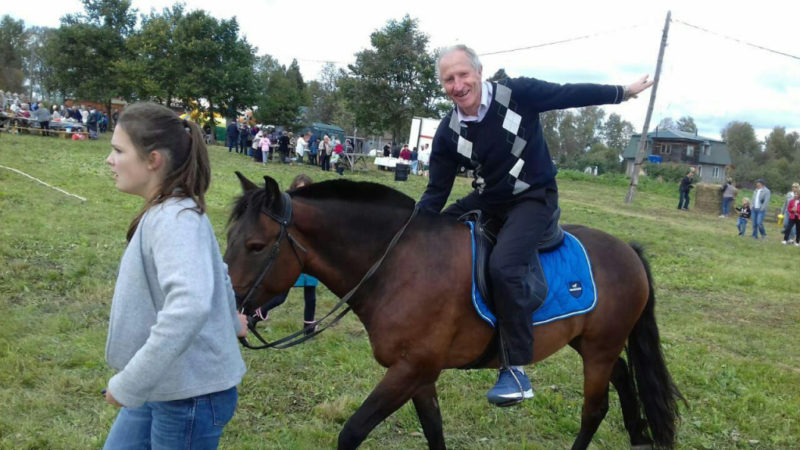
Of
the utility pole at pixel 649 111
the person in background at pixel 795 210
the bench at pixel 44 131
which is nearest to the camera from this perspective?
the person in background at pixel 795 210

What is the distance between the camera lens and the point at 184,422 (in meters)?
1.91

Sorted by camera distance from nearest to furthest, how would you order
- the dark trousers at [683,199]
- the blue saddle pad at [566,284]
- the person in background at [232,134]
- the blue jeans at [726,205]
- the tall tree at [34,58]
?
the blue saddle pad at [566,284]
the blue jeans at [726,205]
the dark trousers at [683,199]
the person in background at [232,134]
the tall tree at [34,58]

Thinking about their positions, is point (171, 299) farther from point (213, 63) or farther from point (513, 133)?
point (213, 63)

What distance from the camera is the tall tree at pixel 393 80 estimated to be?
132 ft

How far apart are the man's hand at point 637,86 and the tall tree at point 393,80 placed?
3719 centimetres

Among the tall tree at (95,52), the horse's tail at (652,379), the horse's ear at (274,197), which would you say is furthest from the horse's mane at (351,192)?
the tall tree at (95,52)

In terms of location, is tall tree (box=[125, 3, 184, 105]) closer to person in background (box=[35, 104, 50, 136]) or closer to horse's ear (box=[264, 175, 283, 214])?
person in background (box=[35, 104, 50, 136])

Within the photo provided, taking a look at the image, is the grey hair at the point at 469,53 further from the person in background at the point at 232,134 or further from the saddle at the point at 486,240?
the person in background at the point at 232,134

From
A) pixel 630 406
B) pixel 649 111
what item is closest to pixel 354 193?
pixel 630 406

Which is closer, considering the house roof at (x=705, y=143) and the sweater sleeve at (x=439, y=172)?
the sweater sleeve at (x=439, y=172)

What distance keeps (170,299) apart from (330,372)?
153 inches

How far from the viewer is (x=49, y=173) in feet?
49.9

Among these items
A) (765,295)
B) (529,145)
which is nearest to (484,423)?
(529,145)

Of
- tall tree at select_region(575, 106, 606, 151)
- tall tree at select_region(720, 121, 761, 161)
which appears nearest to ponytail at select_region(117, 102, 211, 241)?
tall tree at select_region(720, 121, 761, 161)
